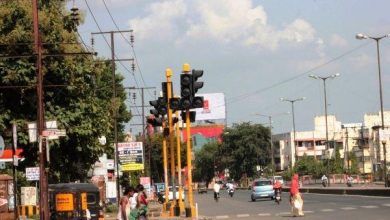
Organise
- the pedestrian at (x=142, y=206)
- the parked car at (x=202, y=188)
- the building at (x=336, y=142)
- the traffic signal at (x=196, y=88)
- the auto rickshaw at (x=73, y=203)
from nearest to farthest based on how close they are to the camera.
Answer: the pedestrian at (x=142, y=206) → the traffic signal at (x=196, y=88) → the auto rickshaw at (x=73, y=203) → the parked car at (x=202, y=188) → the building at (x=336, y=142)

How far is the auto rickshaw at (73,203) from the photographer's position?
30.5m

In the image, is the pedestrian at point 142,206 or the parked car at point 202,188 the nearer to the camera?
the pedestrian at point 142,206

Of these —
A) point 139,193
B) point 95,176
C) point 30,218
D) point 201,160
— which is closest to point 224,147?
point 201,160

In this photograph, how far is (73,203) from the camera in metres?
31.3

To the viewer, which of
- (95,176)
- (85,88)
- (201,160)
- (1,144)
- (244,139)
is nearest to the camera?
(1,144)

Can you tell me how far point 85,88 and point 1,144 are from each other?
15.5 m

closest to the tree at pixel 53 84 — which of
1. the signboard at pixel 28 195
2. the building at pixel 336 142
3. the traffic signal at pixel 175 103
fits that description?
the signboard at pixel 28 195

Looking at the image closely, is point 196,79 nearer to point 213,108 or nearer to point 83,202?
point 83,202

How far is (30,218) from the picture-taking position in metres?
35.2

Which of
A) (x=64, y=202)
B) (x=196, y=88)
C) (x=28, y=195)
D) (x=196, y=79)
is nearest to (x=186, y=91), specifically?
(x=196, y=88)

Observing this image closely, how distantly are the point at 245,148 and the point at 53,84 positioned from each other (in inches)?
3873

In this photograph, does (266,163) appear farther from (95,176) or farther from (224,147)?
(95,176)

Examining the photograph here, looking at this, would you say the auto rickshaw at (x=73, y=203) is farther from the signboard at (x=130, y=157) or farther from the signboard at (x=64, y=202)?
the signboard at (x=130, y=157)

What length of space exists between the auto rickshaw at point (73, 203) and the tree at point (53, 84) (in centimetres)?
219
